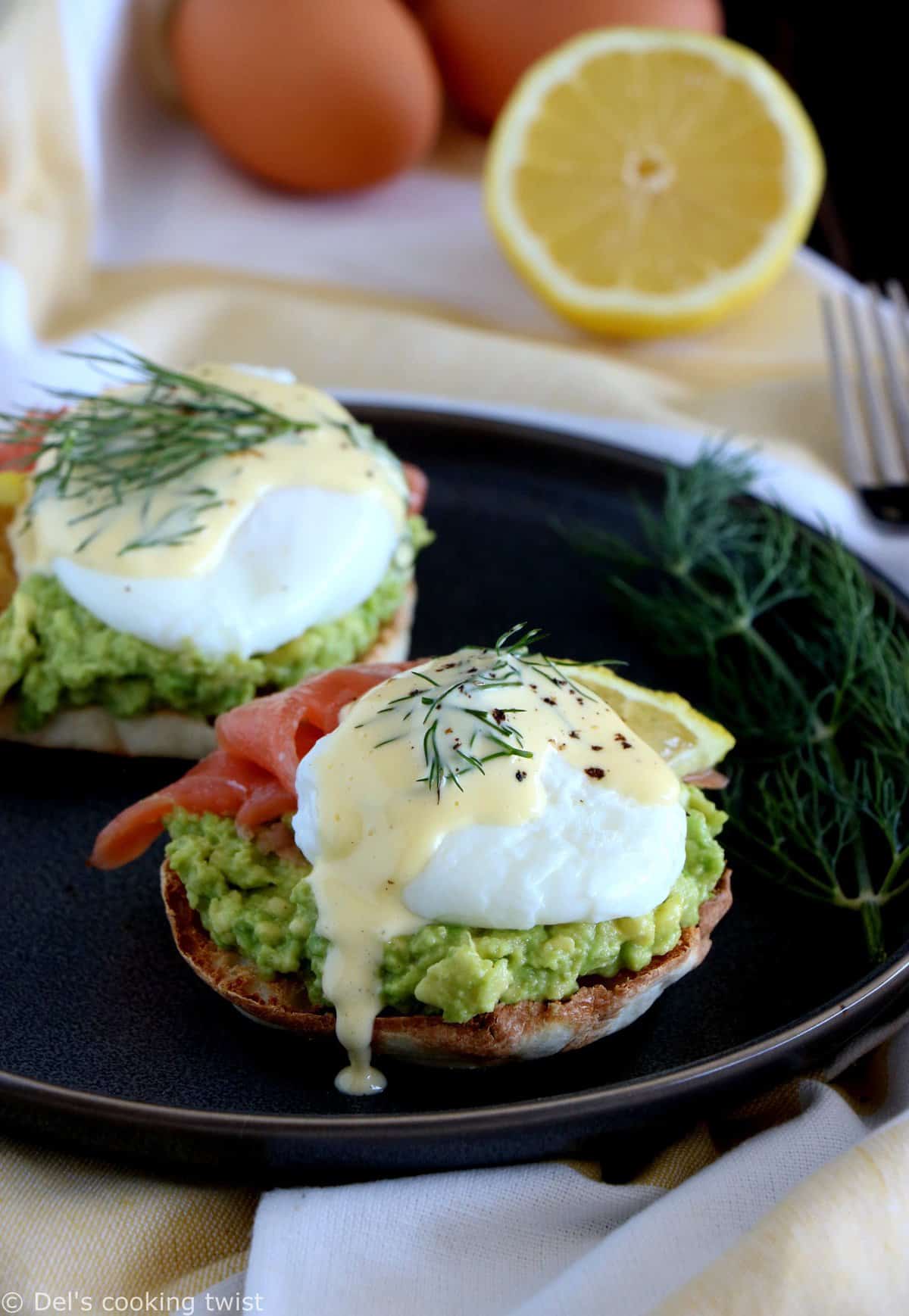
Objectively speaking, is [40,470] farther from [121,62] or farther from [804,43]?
[804,43]

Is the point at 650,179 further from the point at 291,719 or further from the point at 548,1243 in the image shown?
the point at 548,1243

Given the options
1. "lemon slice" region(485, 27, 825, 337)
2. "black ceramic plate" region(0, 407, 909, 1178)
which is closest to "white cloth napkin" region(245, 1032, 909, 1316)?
"black ceramic plate" region(0, 407, 909, 1178)

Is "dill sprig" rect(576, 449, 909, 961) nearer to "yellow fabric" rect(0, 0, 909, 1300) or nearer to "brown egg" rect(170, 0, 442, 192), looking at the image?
"yellow fabric" rect(0, 0, 909, 1300)

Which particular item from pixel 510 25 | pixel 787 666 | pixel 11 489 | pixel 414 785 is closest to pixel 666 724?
pixel 414 785

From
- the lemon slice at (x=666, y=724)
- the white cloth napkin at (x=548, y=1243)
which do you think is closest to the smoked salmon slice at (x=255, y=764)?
the lemon slice at (x=666, y=724)

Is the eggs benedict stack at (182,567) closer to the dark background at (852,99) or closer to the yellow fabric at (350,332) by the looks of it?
the yellow fabric at (350,332)

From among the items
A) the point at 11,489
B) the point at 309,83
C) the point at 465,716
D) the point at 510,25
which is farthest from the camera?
the point at 510,25

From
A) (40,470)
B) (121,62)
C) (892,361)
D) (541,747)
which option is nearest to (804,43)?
(892,361)
